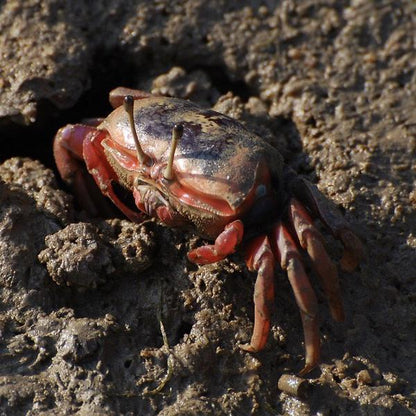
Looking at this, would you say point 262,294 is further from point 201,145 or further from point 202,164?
point 201,145

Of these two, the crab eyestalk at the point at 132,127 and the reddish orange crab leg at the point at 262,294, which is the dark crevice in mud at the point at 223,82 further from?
the reddish orange crab leg at the point at 262,294

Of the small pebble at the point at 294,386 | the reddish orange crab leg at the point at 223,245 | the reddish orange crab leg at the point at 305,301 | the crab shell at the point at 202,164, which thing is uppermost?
the crab shell at the point at 202,164

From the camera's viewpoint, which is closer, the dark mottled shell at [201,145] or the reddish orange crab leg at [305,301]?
the reddish orange crab leg at [305,301]

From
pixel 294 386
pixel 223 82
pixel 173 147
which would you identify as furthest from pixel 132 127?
pixel 294 386

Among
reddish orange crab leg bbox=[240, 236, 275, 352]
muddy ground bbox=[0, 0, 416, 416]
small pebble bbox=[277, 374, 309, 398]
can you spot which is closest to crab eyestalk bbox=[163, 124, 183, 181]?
muddy ground bbox=[0, 0, 416, 416]

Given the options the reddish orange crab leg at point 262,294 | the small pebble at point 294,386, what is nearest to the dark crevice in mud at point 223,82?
the reddish orange crab leg at point 262,294

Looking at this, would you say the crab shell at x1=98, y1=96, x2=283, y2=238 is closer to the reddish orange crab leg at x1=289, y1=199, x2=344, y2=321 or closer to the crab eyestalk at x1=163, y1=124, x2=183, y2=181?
the crab eyestalk at x1=163, y1=124, x2=183, y2=181

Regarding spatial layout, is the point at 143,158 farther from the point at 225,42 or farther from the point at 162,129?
the point at 225,42
